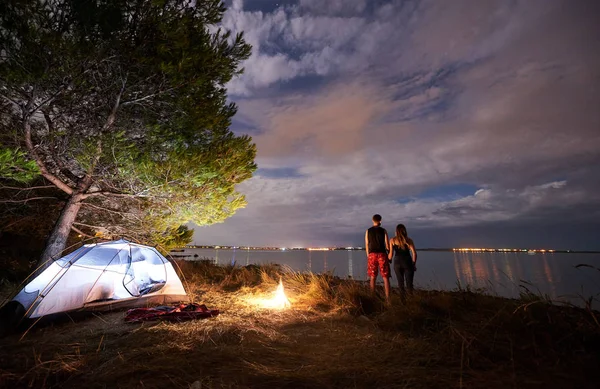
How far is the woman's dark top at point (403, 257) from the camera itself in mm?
6465

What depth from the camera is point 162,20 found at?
6.66m

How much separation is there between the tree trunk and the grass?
3254 millimetres

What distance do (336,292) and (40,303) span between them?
5888 mm

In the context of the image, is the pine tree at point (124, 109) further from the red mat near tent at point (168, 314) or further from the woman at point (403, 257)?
the woman at point (403, 257)

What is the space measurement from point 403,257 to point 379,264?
584 mm

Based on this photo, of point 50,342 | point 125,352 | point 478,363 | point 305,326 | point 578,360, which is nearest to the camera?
point 578,360

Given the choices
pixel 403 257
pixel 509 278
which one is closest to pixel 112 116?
pixel 403 257

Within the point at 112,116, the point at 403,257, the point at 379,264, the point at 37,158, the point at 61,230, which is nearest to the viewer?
the point at 403,257

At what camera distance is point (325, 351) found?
3568 mm

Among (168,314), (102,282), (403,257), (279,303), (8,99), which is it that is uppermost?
(8,99)

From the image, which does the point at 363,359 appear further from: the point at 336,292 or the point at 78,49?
the point at 78,49

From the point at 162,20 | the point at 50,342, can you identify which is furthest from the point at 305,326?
the point at 162,20

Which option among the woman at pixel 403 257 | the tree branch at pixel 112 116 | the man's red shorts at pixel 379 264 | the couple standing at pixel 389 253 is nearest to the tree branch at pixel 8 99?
the tree branch at pixel 112 116

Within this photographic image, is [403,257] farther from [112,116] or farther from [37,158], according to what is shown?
[37,158]
